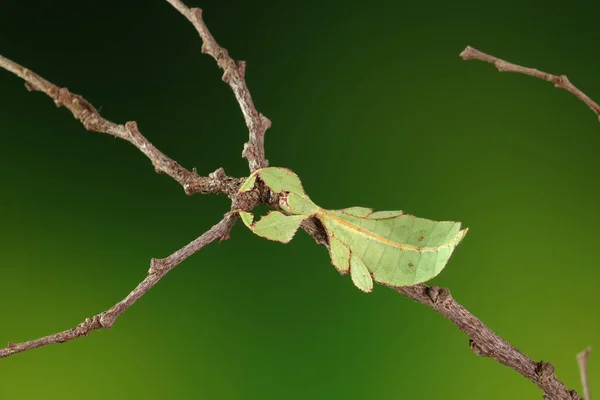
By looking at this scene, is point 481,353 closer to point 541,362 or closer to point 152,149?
point 541,362

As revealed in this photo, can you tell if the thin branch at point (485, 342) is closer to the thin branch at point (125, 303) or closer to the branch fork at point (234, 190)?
the branch fork at point (234, 190)

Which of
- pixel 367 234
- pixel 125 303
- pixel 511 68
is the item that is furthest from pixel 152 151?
pixel 511 68

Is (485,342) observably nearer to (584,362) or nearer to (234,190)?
(584,362)

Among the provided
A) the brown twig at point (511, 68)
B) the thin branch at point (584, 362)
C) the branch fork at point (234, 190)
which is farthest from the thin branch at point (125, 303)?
the thin branch at point (584, 362)

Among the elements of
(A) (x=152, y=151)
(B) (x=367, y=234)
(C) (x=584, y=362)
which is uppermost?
(A) (x=152, y=151)

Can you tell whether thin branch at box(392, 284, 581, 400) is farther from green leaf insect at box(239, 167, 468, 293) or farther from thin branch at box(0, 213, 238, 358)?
thin branch at box(0, 213, 238, 358)

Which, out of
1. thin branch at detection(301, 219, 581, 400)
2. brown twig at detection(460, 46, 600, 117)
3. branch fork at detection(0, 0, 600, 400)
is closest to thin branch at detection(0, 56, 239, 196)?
branch fork at detection(0, 0, 600, 400)
